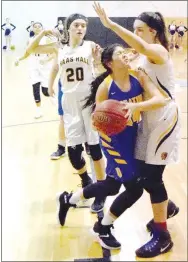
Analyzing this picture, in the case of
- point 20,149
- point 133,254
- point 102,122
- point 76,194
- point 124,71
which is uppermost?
point 124,71

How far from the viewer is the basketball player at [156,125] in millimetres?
1081

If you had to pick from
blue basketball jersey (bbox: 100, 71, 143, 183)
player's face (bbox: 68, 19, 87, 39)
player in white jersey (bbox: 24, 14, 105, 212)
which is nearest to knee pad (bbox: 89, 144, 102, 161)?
player in white jersey (bbox: 24, 14, 105, 212)

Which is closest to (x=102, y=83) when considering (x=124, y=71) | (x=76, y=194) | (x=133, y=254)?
(x=124, y=71)

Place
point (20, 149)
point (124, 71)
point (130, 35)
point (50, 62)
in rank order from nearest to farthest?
point (130, 35) → point (124, 71) → point (50, 62) → point (20, 149)

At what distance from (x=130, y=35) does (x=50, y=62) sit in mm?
290

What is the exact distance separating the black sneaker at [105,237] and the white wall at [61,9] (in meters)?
0.52

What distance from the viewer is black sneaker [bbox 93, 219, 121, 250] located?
4.26 feet

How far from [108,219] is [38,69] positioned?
0.42 meters

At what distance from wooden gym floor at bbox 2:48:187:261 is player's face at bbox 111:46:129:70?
0.19 m

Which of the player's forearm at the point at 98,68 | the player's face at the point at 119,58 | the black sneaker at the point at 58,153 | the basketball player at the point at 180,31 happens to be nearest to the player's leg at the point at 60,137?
the black sneaker at the point at 58,153

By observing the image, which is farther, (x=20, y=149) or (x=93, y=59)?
(x=20, y=149)

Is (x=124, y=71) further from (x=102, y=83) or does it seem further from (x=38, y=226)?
(x=38, y=226)

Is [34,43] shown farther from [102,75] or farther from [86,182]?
[86,182]

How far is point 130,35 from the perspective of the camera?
3.38ft
